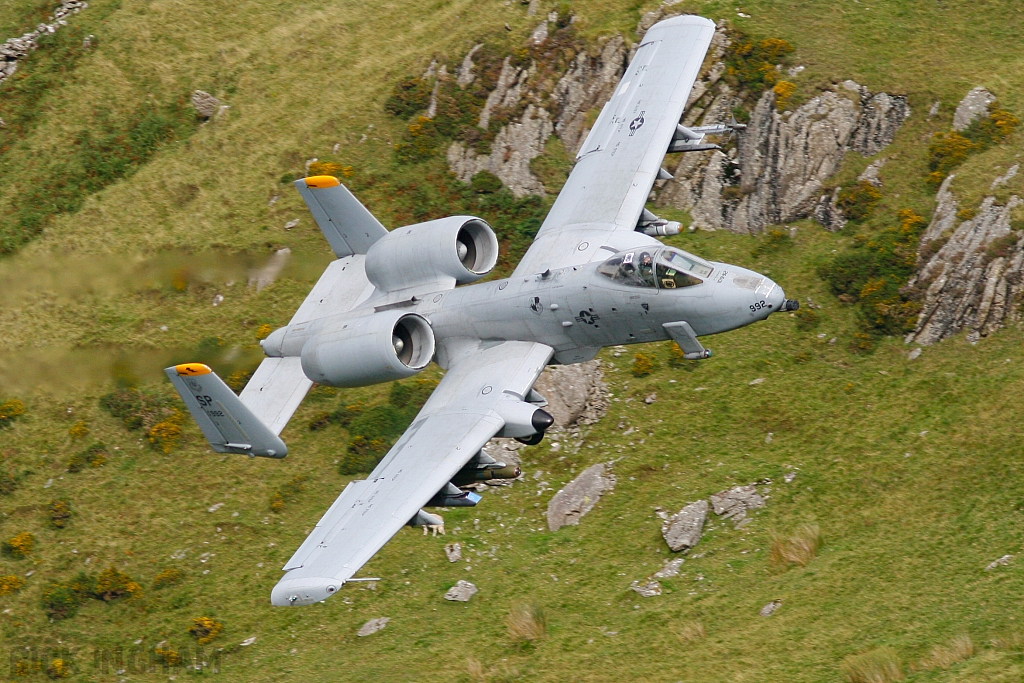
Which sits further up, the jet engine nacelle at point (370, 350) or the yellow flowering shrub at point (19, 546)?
the jet engine nacelle at point (370, 350)

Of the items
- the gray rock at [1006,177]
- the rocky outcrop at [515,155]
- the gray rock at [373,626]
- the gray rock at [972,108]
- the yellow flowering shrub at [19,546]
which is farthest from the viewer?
the rocky outcrop at [515,155]

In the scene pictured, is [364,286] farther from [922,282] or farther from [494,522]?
[922,282]

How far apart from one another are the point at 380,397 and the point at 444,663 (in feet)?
36.4

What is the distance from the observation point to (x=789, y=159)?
118 feet

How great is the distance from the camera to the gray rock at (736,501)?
1108 inches

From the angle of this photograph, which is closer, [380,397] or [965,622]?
[965,622]

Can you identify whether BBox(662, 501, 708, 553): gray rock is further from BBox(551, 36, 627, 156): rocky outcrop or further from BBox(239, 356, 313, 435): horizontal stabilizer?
BBox(551, 36, 627, 156): rocky outcrop

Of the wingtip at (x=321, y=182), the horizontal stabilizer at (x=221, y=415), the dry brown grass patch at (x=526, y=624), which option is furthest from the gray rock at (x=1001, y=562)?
the wingtip at (x=321, y=182)

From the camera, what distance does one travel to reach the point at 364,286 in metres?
29.5

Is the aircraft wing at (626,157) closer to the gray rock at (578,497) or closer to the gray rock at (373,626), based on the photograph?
the gray rock at (578,497)

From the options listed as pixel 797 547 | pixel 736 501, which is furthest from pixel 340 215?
pixel 797 547

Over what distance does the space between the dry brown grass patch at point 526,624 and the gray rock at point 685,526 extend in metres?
4.02

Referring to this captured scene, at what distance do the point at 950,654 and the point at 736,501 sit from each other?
28.7 ft

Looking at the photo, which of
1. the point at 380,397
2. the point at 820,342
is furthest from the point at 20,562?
the point at 820,342
